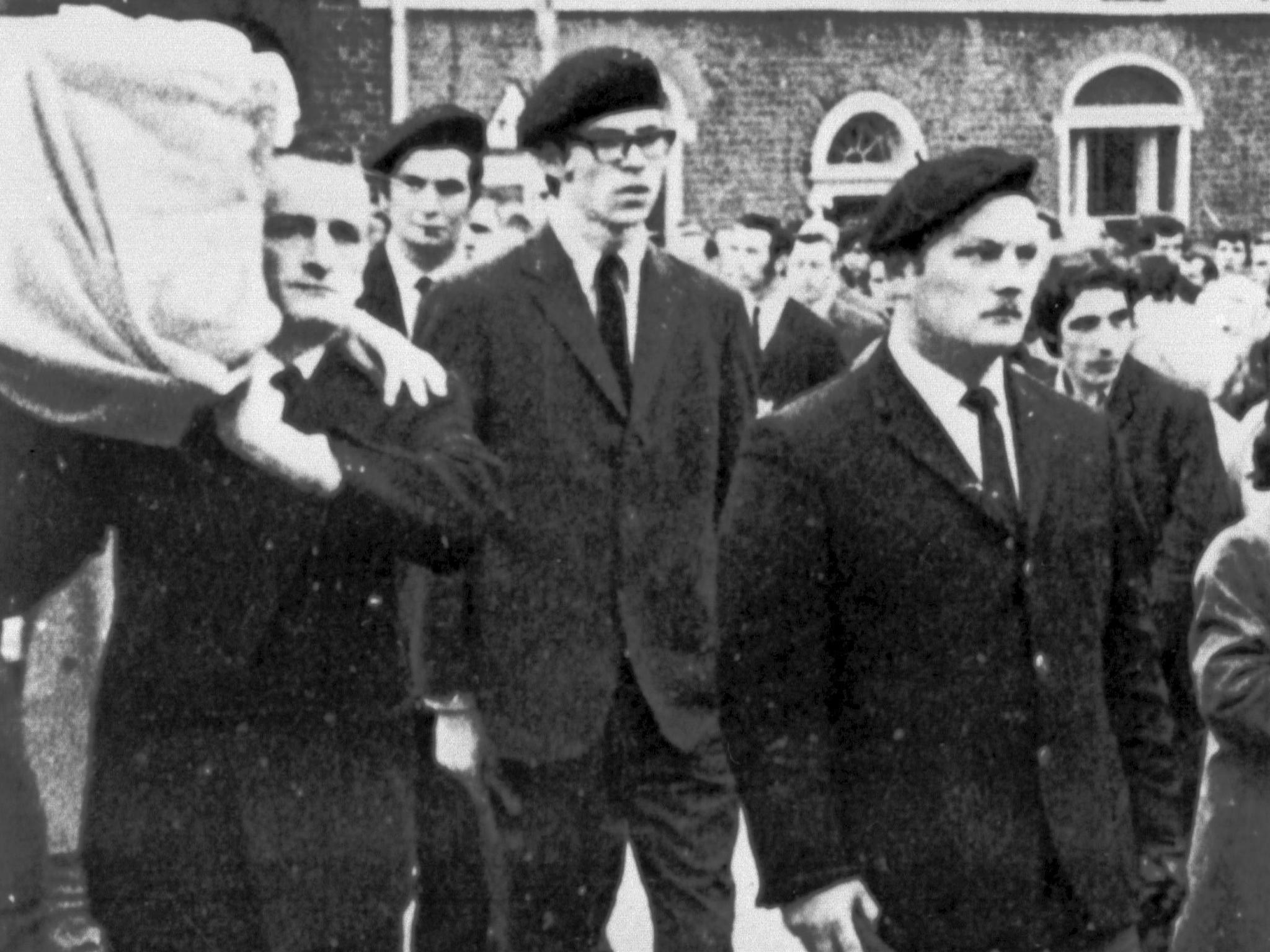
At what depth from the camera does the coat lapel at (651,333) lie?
14.7 ft

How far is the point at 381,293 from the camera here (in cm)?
456

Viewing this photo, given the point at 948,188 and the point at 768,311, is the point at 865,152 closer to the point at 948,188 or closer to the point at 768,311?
the point at 768,311

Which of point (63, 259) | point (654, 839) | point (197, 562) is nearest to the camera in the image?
point (197, 562)

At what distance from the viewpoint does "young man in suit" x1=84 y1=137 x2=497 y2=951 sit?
393 cm

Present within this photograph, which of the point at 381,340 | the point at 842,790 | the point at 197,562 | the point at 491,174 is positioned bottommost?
the point at 842,790

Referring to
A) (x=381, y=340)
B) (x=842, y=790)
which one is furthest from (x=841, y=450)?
(x=381, y=340)

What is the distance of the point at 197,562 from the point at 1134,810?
1537 millimetres

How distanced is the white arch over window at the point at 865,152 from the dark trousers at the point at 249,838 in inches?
60.9

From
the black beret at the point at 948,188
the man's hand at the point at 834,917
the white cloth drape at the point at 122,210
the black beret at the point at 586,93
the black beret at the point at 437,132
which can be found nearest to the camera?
the man's hand at the point at 834,917

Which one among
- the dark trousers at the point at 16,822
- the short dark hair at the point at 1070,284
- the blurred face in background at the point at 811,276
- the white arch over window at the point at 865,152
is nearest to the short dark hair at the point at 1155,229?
the short dark hair at the point at 1070,284

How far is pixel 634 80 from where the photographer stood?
4629 millimetres

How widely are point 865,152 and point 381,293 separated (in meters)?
1.08

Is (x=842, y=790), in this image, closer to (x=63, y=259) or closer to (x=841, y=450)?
(x=841, y=450)

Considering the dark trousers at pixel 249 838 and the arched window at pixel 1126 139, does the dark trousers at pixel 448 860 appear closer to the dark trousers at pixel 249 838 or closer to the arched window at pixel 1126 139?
the dark trousers at pixel 249 838
